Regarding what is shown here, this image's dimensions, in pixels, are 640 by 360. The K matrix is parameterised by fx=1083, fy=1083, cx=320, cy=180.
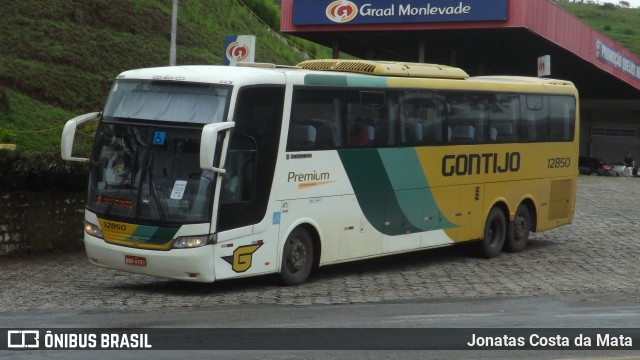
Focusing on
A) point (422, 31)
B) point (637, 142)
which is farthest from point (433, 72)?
point (637, 142)

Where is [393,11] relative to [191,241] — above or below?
above

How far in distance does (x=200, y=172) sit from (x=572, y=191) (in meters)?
11.7

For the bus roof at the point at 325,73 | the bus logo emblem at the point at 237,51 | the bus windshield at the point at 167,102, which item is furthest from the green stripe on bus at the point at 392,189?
the bus logo emblem at the point at 237,51

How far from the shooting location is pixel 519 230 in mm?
22078

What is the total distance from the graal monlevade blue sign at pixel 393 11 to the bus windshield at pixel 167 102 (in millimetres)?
20817

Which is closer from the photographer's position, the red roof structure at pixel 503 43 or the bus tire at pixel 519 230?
the bus tire at pixel 519 230

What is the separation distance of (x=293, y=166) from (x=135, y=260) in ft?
9.09

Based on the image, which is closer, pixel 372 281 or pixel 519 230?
pixel 372 281

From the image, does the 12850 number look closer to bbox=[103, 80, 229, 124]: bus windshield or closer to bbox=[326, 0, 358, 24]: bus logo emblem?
bbox=[103, 80, 229, 124]: bus windshield

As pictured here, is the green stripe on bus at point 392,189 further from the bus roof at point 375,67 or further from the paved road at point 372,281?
the bus roof at point 375,67

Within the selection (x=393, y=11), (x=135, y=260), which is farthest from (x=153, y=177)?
(x=393, y=11)

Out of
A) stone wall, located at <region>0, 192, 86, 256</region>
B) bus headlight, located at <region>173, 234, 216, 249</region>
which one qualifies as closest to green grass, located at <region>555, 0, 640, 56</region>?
stone wall, located at <region>0, 192, 86, 256</region>

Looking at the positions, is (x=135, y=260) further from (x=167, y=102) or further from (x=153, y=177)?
(x=167, y=102)

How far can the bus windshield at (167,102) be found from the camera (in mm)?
14797
